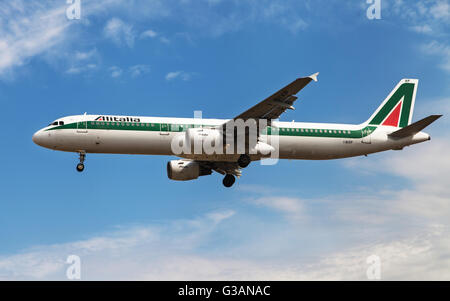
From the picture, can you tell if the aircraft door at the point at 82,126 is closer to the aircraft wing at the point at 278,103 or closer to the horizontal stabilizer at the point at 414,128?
the aircraft wing at the point at 278,103

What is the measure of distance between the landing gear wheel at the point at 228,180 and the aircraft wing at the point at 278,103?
7.93 m

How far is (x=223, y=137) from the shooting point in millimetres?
38281

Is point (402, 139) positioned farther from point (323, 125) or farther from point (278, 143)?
point (278, 143)

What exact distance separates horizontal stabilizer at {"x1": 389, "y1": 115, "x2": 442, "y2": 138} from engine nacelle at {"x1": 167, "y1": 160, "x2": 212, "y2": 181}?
1485 centimetres

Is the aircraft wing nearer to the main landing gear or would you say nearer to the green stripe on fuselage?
the green stripe on fuselage

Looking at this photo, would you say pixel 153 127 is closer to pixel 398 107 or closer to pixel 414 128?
pixel 414 128

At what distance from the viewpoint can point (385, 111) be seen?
147ft

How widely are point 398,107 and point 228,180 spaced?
1463 cm

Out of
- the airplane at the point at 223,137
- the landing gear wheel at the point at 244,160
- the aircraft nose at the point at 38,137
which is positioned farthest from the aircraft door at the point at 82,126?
the landing gear wheel at the point at 244,160

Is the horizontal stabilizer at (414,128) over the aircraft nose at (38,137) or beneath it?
over

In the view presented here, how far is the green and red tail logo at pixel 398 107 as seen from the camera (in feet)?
146

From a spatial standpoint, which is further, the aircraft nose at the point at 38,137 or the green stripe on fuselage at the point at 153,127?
the aircraft nose at the point at 38,137

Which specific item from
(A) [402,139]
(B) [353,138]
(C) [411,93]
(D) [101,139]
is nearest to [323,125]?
(B) [353,138]

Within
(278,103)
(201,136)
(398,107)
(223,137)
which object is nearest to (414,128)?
(398,107)
